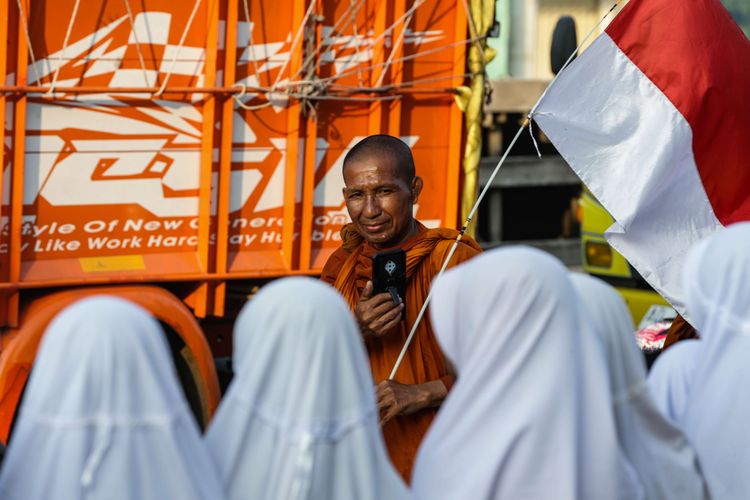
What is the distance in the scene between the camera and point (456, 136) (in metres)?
6.52

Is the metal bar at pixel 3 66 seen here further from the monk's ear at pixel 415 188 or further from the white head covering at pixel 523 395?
the white head covering at pixel 523 395

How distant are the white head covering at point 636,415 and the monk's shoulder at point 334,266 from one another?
139cm

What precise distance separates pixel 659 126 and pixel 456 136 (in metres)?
1.54

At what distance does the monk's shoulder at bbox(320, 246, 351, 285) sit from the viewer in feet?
14.8

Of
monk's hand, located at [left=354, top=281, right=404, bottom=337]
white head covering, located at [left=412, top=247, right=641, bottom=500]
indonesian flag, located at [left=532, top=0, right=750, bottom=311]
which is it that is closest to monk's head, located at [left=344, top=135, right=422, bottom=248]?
monk's hand, located at [left=354, top=281, right=404, bottom=337]

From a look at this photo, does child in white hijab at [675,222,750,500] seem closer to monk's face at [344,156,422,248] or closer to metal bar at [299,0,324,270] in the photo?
monk's face at [344,156,422,248]

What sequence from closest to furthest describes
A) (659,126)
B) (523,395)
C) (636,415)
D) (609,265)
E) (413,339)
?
(523,395) → (636,415) → (413,339) → (659,126) → (609,265)

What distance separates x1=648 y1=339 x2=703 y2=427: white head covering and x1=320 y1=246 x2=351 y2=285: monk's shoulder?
4.12ft

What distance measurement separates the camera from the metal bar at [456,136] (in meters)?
6.50

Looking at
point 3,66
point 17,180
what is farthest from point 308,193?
point 3,66

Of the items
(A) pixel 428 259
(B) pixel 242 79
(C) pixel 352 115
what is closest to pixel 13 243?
(B) pixel 242 79

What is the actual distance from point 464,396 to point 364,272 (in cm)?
150

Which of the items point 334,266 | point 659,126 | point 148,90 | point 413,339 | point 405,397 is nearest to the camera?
point 405,397

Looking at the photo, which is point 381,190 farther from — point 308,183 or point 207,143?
point 308,183
